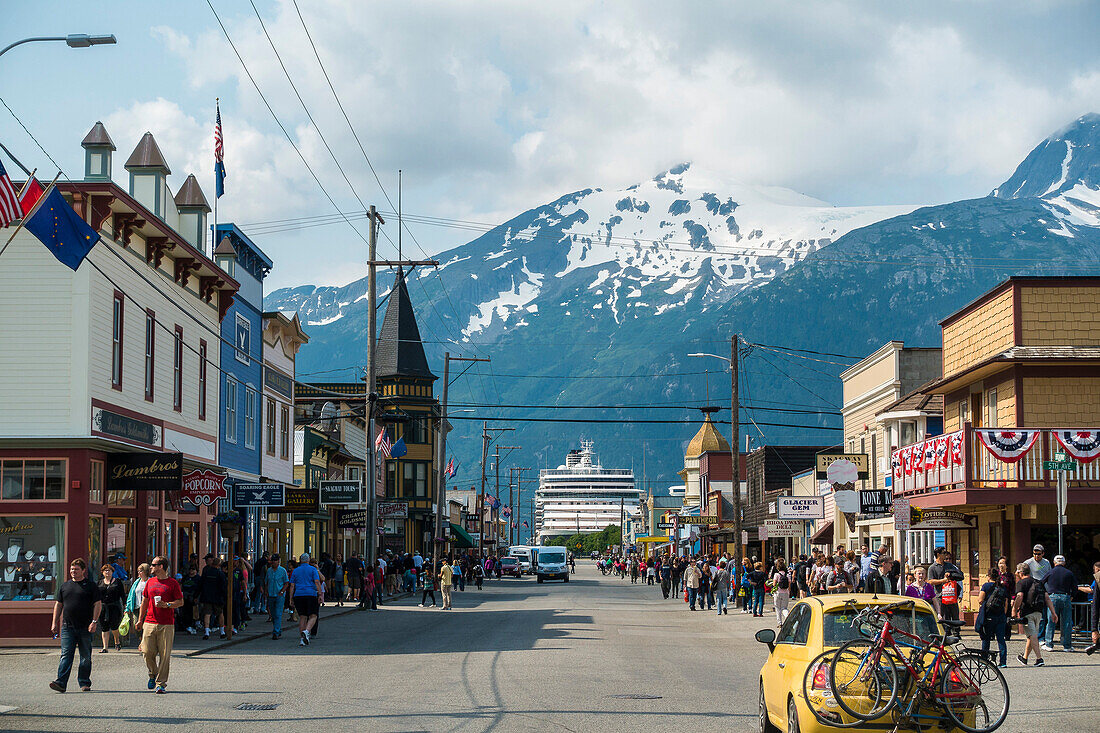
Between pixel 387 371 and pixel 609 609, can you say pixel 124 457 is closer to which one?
pixel 609 609

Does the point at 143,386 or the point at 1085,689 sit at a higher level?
the point at 143,386

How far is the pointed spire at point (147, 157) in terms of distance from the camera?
29562 mm

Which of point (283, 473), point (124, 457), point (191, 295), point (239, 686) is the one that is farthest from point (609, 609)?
point (239, 686)

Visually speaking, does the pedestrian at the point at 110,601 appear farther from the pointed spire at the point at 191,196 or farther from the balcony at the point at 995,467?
the balcony at the point at 995,467

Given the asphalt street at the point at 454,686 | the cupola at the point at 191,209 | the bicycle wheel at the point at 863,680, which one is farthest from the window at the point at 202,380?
the bicycle wheel at the point at 863,680

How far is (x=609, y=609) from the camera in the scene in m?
41.8

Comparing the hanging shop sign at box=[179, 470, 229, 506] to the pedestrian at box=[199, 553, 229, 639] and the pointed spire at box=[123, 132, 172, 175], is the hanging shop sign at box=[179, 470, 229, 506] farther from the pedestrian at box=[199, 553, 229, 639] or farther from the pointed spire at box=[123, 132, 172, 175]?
the pointed spire at box=[123, 132, 172, 175]

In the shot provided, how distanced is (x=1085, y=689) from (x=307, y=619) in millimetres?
14688

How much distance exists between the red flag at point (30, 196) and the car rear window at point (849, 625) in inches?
517

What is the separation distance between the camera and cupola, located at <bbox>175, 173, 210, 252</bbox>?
33031 millimetres

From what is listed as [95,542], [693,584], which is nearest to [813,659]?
[95,542]

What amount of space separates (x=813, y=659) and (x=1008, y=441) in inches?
665

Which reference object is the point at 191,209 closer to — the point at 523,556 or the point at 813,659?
the point at 813,659

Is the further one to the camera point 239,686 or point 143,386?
point 143,386
